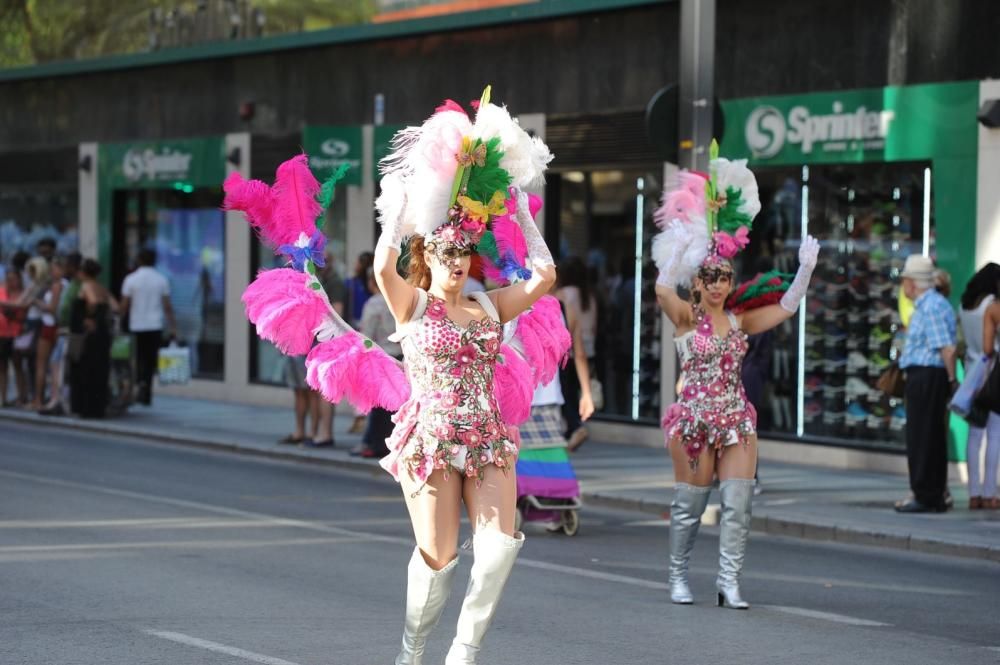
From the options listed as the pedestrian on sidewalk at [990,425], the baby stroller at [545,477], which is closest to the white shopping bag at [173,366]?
the baby stroller at [545,477]

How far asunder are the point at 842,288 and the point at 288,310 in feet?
36.7

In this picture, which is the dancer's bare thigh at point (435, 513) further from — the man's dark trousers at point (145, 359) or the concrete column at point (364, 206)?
the man's dark trousers at point (145, 359)

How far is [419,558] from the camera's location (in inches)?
254

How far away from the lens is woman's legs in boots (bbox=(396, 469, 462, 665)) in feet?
21.0

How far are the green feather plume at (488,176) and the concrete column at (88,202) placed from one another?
21847mm

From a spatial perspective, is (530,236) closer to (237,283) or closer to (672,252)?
(672,252)

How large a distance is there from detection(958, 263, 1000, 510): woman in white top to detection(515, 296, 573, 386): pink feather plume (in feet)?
23.9

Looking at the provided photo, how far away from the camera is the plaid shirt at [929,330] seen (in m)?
13.5

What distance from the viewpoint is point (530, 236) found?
22.4 ft

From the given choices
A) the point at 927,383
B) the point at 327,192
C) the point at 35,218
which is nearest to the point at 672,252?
the point at 327,192

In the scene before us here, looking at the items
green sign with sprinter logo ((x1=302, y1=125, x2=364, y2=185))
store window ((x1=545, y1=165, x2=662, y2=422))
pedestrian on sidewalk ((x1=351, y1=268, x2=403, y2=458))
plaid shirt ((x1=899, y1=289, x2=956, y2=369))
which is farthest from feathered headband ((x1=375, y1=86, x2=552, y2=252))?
green sign with sprinter logo ((x1=302, y1=125, x2=364, y2=185))

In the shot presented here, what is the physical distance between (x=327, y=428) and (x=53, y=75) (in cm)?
1294

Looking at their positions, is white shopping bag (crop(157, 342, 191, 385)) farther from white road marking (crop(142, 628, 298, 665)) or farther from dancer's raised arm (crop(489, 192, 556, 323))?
dancer's raised arm (crop(489, 192, 556, 323))

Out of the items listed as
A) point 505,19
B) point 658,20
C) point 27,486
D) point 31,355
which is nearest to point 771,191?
point 658,20
